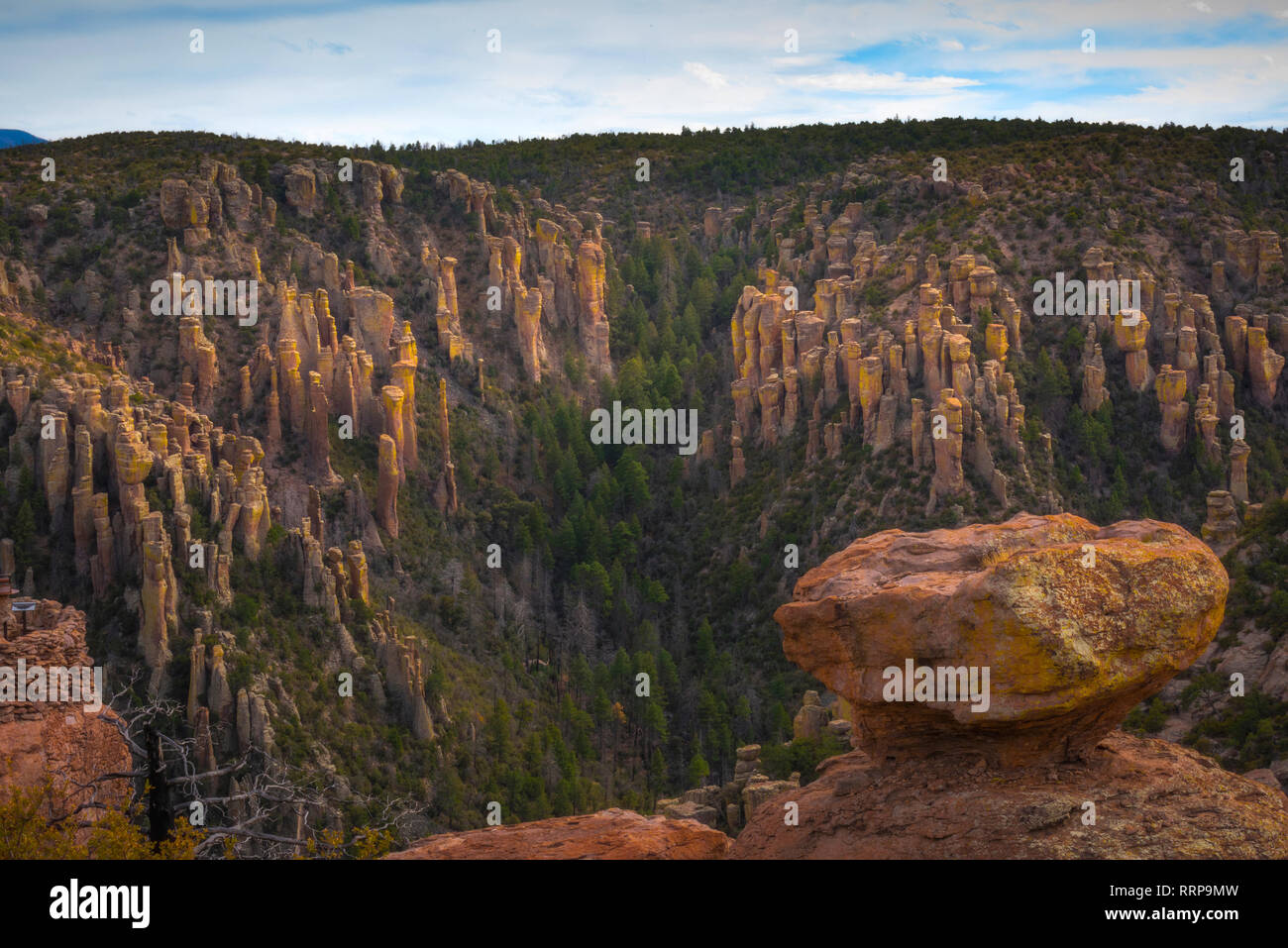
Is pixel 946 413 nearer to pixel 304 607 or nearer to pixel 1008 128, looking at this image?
pixel 304 607

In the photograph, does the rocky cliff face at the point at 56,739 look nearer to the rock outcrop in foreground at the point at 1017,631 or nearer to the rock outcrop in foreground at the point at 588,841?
the rock outcrop in foreground at the point at 588,841

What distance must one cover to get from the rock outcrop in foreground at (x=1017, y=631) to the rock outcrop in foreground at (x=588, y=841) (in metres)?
3.69

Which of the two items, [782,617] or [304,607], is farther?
[304,607]

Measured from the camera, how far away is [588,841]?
968 inches

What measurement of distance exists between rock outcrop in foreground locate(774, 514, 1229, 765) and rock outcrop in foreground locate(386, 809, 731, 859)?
3694 millimetres

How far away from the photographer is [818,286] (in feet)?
355

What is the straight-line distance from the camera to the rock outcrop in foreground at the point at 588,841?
2398cm

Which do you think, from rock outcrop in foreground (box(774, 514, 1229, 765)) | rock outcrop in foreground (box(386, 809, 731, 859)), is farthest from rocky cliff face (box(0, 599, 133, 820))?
rock outcrop in foreground (box(774, 514, 1229, 765))

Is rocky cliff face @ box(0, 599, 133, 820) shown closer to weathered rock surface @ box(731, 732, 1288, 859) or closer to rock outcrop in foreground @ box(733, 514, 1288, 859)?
weathered rock surface @ box(731, 732, 1288, 859)

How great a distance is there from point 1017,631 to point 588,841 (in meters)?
8.14

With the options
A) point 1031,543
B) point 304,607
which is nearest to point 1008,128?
point 304,607

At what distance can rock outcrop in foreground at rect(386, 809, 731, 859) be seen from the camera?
24.0 metres

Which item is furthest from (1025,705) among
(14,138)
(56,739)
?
(14,138)

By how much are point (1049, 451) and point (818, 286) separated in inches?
1007
